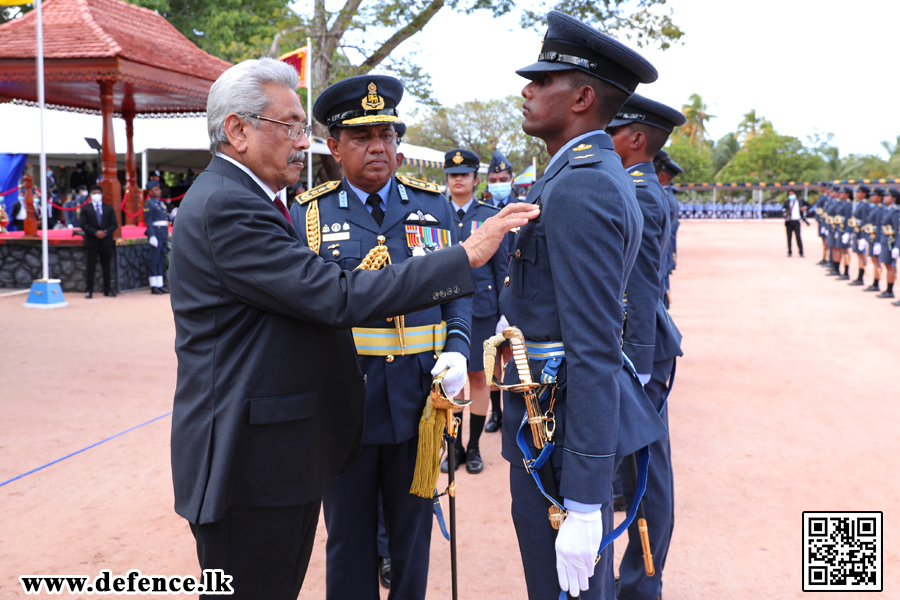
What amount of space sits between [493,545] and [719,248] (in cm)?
2414

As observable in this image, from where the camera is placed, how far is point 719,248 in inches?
999

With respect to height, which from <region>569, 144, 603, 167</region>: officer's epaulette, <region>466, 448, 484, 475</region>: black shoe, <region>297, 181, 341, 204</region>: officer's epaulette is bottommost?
<region>466, 448, 484, 475</region>: black shoe

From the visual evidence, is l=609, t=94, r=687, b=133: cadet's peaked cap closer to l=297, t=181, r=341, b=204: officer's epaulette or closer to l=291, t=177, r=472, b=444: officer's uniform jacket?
l=291, t=177, r=472, b=444: officer's uniform jacket

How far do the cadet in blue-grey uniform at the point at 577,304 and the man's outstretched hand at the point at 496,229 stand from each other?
55 mm

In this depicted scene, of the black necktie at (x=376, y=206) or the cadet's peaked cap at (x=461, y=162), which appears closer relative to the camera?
the black necktie at (x=376, y=206)

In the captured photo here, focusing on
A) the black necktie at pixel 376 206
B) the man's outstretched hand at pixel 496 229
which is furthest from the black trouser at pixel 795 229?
the man's outstretched hand at pixel 496 229

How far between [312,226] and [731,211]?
193 feet

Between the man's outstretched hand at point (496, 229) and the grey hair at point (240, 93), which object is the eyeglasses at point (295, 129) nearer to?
the grey hair at point (240, 93)

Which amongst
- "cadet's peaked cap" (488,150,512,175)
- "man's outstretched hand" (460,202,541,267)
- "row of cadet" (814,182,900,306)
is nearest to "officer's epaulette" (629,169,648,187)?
"man's outstretched hand" (460,202,541,267)

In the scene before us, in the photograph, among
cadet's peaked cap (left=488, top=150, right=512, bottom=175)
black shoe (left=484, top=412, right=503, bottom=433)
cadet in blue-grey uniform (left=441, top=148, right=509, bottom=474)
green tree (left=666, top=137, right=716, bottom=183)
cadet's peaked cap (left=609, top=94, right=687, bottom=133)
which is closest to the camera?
cadet's peaked cap (left=609, top=94, right=687, bottom=133)

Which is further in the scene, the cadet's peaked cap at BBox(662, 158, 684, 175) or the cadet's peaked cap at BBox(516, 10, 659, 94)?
the cadet's peaked cap at BBox(662, 158, 684, 175)

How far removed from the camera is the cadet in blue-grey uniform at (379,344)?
8.63 ft

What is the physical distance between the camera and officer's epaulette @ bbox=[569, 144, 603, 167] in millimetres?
1782

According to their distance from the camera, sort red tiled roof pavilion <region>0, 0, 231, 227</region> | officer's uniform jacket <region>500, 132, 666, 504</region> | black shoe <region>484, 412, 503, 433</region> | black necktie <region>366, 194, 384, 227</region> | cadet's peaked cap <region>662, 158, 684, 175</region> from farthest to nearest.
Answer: red tiled roof pavilion <region>0, 0, 231, 227</region> → cadet's peaked cap <region>662, 158, 684, 175</region> → black shoe <region>484, 412, 503, 433</region> → black necktie <region>366, 194, 384, 227</region> → officer's uniform jacket <region>500, 132, 666, 504</region>
